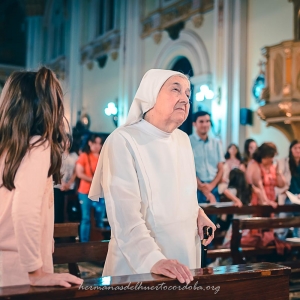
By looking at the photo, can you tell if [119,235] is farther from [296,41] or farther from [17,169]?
[296,41]

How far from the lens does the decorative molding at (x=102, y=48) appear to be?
15.7m

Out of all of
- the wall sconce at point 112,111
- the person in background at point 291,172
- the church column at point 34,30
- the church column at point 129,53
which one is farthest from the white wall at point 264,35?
the church column at point 34,30

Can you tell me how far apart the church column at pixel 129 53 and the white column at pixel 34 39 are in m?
7.37

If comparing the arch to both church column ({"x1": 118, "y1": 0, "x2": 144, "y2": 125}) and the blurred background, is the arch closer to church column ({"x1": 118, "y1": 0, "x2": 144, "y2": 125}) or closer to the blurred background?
the blurred background

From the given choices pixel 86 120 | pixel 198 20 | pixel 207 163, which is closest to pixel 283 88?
pixel 207 163

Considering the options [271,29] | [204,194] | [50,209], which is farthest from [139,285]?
[271,29]

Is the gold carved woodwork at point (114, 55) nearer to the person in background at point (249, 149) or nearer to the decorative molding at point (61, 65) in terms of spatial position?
the decorative molding at point (61, 65)

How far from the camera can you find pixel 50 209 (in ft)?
6.31

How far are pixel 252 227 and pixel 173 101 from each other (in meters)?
2.36

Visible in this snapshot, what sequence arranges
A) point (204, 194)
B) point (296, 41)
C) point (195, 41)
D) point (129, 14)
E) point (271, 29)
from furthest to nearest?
point (129, 14) → point (195, 41) → point (271, 29) → point (296, 41) → point (204, 194)

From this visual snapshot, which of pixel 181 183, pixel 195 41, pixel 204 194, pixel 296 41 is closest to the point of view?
pixel 181 183

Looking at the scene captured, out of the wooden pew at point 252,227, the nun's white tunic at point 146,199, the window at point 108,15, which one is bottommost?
the wooden pew at point 252,227

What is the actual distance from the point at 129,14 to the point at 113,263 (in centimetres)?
1303

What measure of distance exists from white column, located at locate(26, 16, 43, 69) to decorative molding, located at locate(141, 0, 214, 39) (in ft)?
27.6
